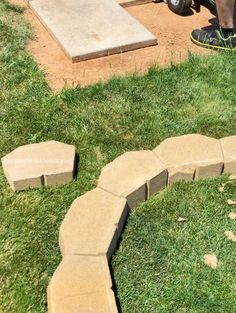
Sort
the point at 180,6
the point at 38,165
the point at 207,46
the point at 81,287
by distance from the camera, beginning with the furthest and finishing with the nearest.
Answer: the point at 180,6
the point at 207,46
the point at 38,165
the point at 81,287

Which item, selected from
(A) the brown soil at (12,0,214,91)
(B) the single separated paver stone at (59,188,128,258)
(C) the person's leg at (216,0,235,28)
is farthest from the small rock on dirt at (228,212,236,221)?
(C) the person's leg at (216,0,235,28)

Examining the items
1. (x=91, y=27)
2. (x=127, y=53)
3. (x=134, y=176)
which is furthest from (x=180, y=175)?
(x=91, y=27)

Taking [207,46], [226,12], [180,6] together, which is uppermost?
[226,12]

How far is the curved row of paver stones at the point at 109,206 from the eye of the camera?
2.69 m

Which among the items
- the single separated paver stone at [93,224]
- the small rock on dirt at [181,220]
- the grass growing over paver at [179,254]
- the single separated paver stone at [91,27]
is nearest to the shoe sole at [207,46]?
the single separated paver stone at [91,27]

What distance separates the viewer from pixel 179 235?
3.21 m

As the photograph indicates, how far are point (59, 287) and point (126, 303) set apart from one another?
41 cm

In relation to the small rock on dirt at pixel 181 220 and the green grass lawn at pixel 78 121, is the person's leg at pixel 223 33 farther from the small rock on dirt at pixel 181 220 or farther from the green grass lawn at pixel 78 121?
the small rock on dirt at pixel 181 220

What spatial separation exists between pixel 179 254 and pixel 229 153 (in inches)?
35.4

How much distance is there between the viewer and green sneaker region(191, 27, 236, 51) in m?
4.81

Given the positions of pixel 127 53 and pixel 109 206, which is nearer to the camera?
pixel 109 206

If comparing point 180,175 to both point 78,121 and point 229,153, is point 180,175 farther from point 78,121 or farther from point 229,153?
point 78,121

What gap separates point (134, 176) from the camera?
133 inches

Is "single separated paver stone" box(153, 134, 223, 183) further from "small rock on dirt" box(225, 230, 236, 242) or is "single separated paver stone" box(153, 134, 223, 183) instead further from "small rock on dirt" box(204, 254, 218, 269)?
"small rock on dirt" box(204, 254, 218, 269)
